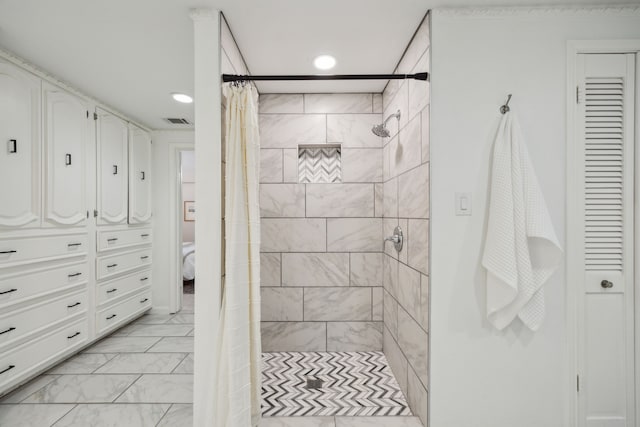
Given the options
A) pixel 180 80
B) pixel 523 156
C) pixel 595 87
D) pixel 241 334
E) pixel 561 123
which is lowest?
pixel 241 334

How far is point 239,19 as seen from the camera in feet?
5.12

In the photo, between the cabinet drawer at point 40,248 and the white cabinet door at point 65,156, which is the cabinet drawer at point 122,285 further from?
the white cabinet door at point 65,156

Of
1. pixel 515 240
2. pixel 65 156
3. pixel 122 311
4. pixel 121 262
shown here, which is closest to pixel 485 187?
pixel 515 240

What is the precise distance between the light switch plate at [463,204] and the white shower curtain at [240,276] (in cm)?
106

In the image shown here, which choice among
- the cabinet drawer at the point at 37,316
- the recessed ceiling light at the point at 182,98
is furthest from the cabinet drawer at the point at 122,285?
the recessed ceiling light at the point at 182,98

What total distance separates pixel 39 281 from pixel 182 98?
182 cm

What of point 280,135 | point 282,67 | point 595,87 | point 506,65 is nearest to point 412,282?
point 506,65

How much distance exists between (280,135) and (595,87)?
2000mm

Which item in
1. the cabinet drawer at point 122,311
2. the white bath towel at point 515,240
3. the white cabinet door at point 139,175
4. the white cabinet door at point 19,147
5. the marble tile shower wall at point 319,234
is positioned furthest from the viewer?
the white cabinet door at point 139,175

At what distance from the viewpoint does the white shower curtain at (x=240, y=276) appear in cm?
140

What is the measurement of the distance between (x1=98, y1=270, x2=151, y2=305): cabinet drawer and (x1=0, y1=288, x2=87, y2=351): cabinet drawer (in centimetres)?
22

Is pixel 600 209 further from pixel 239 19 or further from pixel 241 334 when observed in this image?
pixel 239 19

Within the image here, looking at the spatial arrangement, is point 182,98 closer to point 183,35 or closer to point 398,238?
point 183,35

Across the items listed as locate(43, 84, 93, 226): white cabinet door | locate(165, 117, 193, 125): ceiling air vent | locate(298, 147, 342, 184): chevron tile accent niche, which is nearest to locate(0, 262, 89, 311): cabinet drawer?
locate(43, 84, 93, 226): white cabinet door
